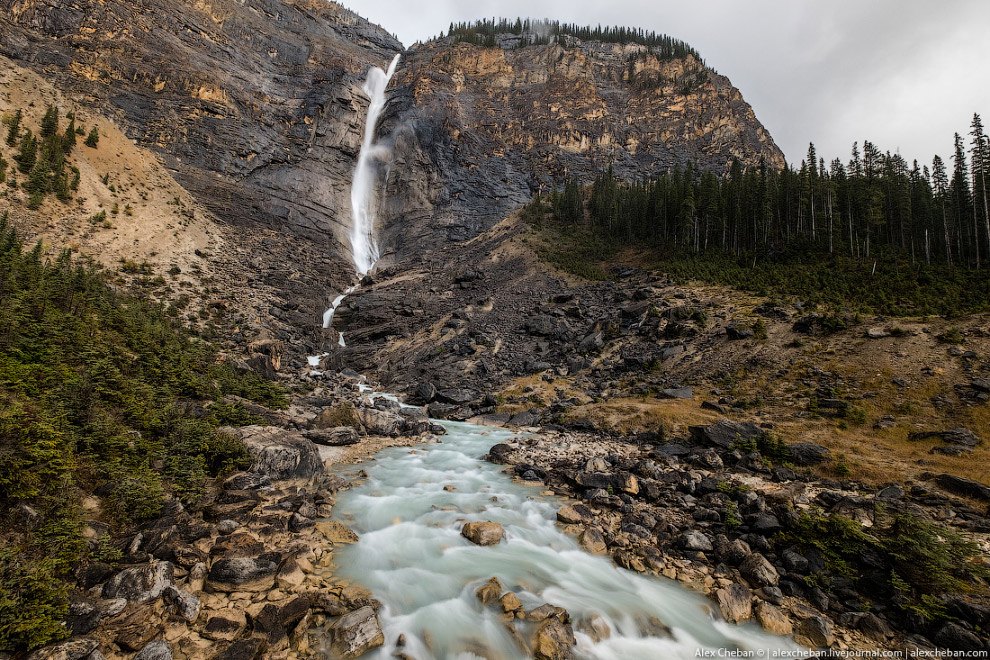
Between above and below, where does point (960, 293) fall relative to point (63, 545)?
above

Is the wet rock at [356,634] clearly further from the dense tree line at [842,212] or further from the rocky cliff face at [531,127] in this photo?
the rocky cliff face at [531,127]

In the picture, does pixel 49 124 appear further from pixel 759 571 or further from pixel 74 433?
pixel 759 571

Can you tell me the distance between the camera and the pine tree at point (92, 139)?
3231cm

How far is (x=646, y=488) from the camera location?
12.4 m

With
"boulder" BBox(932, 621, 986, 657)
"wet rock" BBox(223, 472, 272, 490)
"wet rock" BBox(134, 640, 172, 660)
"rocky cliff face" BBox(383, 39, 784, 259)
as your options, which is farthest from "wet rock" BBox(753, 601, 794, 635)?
"rocky cliff face" BBox(383, 39, 784, 259)

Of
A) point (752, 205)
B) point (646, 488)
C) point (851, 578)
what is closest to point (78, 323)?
point (646, 488)

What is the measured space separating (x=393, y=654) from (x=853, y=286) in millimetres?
38650

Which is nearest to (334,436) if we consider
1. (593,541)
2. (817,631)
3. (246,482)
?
(246,482)

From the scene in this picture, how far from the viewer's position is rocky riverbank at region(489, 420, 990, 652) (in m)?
6.84

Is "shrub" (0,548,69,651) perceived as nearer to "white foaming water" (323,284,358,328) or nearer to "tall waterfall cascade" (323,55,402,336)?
"white foaming water" (323,284,358,328)

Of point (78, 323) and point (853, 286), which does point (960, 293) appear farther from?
point (78, 323)

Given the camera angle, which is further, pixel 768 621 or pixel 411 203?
pixel 411 203

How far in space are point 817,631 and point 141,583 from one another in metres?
12.0

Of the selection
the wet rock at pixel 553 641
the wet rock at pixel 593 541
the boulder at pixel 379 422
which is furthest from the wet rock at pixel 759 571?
the boulder at pixel 379 422
